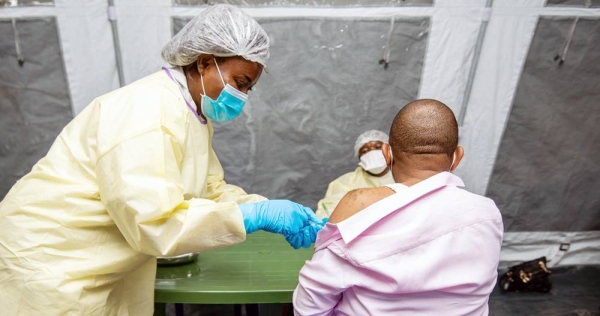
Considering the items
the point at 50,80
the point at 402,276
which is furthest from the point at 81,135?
the point at 50,80

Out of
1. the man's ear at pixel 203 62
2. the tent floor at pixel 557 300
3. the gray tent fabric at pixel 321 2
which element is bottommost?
the tent floor at pixel 557 300

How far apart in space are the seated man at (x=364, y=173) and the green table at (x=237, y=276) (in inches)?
27.8

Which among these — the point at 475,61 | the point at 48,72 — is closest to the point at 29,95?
the point at 48,72

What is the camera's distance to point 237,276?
4.35 ft

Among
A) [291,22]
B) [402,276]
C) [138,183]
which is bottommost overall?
[402,276]

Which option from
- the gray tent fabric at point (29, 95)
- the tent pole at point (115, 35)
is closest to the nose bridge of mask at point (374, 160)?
the tent pole at point (115, 35)

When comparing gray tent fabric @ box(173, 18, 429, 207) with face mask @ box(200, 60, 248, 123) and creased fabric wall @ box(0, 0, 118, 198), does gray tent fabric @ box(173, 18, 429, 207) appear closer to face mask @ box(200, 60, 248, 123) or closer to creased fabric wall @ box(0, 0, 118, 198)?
creased fabric wall @ box(0, 0, 118, 198)

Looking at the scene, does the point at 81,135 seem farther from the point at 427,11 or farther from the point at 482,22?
the point at 482,22

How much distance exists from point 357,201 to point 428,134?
0.23 meters

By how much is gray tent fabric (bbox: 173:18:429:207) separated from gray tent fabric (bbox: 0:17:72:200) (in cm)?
66

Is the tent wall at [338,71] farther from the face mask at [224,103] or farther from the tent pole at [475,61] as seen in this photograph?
the face mask at [224,103]

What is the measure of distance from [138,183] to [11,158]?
5.55 ft

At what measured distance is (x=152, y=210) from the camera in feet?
3.16

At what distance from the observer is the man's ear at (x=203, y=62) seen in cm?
125
